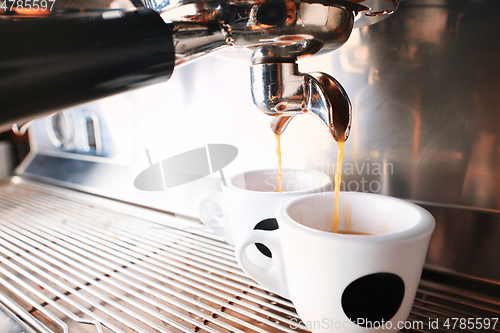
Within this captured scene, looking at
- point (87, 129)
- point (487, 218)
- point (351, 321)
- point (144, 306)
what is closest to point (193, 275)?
point (144, 306)

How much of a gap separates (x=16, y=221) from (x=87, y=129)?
28 centimetres

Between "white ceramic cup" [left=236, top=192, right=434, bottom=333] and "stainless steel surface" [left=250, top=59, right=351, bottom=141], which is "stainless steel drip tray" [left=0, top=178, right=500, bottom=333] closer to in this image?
"white ceramic cup" [left=236, top=192, right=434, bottom=333]

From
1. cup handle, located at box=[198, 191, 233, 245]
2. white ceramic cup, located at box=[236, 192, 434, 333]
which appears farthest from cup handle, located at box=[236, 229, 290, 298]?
cup handle, located at box=[198, 191, 233, 245]

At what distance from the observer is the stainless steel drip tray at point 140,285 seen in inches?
10.8

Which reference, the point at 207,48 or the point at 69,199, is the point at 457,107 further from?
the point at 69,199

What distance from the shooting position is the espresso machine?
167mm

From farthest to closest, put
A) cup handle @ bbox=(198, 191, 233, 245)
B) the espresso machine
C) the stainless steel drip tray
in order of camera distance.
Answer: cup handle @ bbox=(198, 191, 233, 245)
the stainless steel drip tray
the espresso machine

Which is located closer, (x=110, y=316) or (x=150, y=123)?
(x=110, y=316)

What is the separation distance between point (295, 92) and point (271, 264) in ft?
0.44

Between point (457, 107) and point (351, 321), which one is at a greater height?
point (457, 107)

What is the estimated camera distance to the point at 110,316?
0.94 feet

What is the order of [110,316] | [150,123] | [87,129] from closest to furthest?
[110,316] < [150,123] < [87,129]

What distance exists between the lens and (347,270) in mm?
213

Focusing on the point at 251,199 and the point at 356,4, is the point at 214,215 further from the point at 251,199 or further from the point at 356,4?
the point at 356,4
